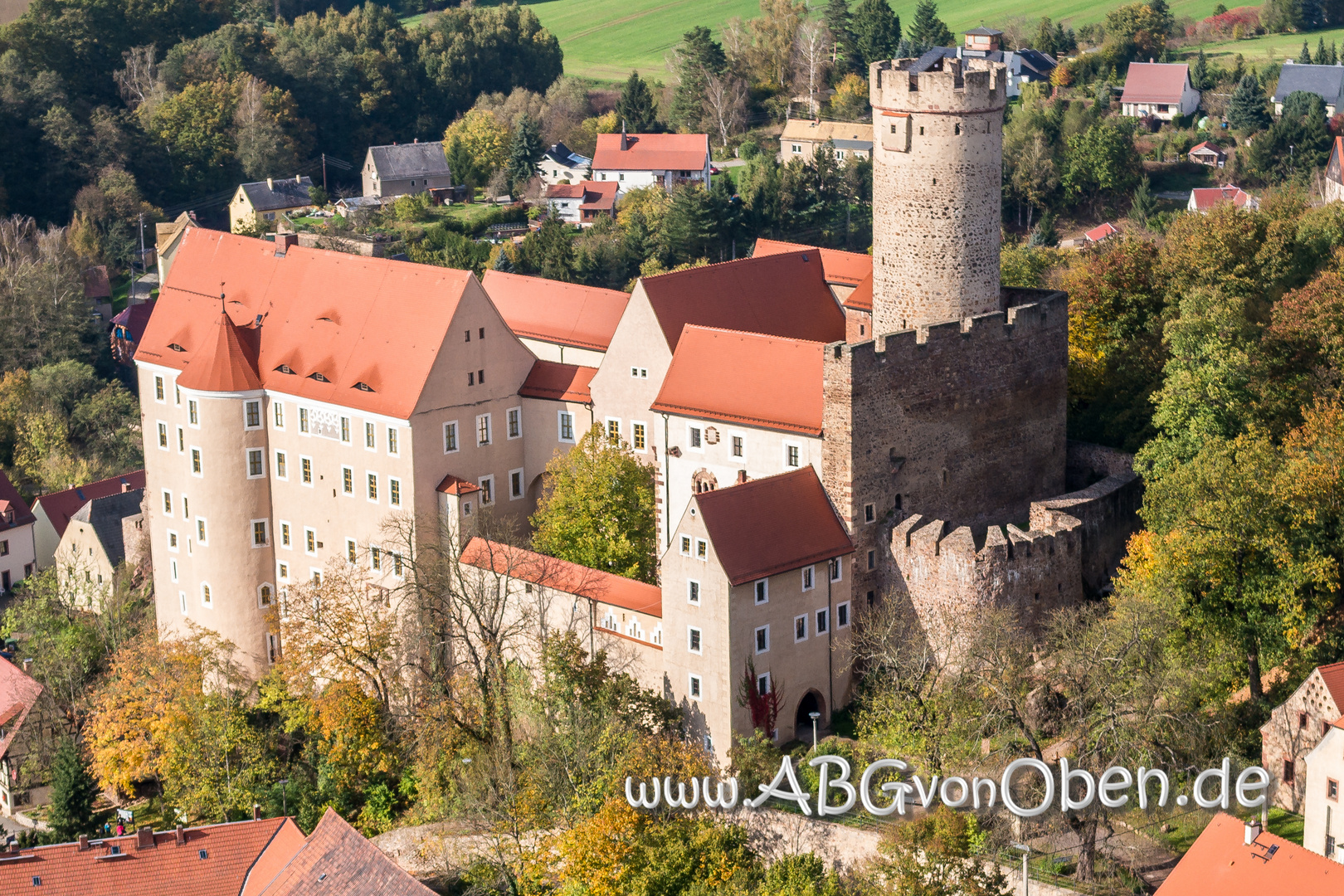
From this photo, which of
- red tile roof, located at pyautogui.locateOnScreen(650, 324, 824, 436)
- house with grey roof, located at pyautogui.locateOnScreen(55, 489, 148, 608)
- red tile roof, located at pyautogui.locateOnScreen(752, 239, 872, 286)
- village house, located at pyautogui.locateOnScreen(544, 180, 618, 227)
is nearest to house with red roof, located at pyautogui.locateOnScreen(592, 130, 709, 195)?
village house, located at pyautogui.locateOnScreen(544, 180, 618, 227)

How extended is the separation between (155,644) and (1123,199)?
6525 centimetres

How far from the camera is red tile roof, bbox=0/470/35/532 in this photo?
93.6 m

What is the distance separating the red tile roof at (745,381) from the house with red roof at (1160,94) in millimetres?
73749

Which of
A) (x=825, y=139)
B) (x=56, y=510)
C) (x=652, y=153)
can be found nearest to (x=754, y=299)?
(x=56, y=510)

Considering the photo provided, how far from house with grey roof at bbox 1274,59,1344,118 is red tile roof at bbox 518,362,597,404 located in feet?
234

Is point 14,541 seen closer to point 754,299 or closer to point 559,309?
point 559,309

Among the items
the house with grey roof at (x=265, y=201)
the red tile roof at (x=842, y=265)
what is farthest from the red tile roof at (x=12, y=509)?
the red tile roof at (x=842, y=265)

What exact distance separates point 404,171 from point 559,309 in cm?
6743

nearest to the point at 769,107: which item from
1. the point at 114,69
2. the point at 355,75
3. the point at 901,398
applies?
the point at 355,75

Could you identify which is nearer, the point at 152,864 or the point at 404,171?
the point at 152,864

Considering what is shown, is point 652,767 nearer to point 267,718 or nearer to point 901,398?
point 901,398

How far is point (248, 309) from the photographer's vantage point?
237 feet

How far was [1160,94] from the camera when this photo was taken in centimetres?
12925

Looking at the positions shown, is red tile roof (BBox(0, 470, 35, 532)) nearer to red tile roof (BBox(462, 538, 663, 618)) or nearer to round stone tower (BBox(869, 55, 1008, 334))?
red tile roof (BBox(462, 538, 663, 618))
